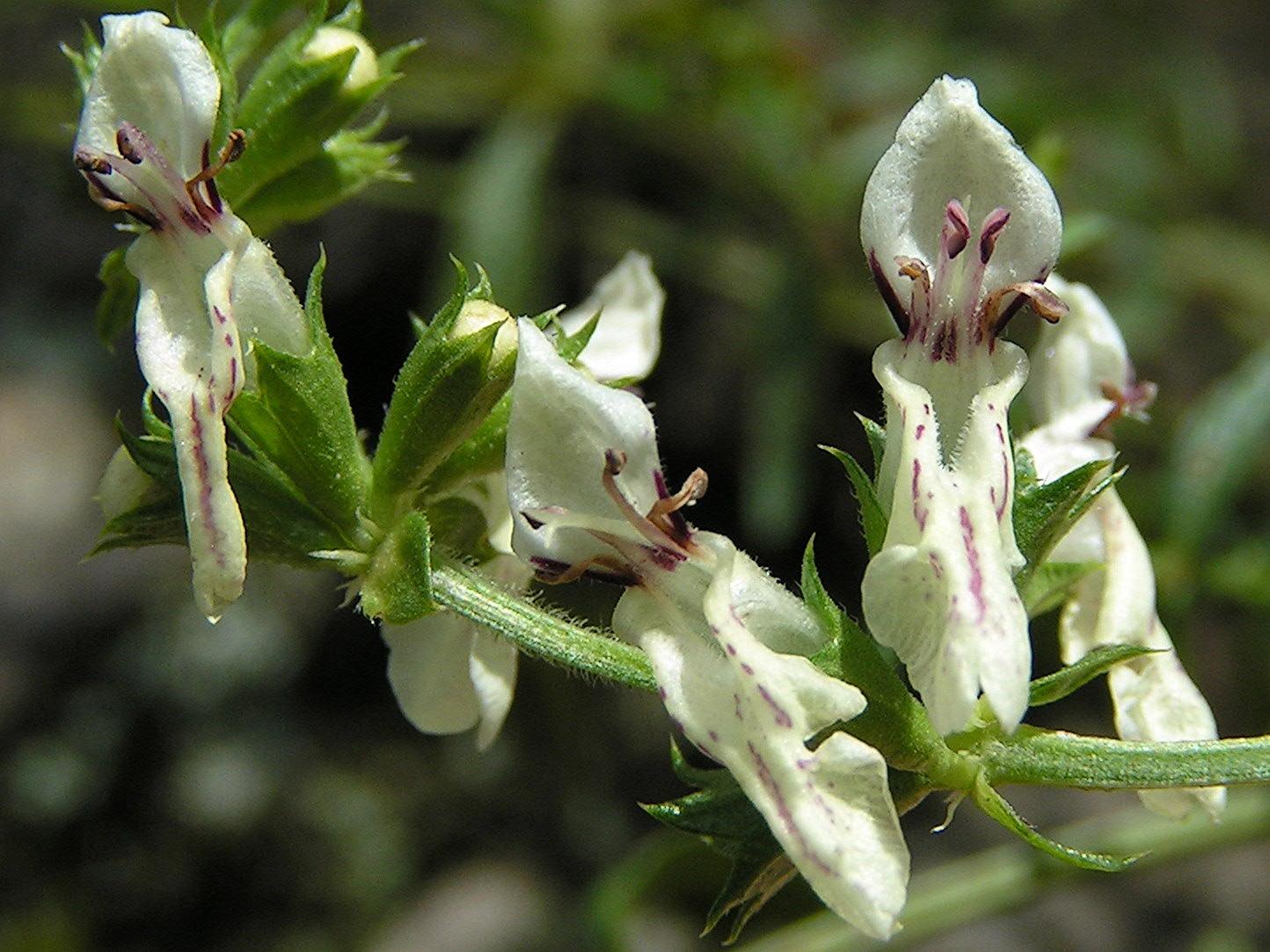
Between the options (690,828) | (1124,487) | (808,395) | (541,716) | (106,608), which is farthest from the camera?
(106,608)

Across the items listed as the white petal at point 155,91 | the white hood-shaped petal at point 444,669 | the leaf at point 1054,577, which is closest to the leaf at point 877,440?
the leaf at point 1054,577

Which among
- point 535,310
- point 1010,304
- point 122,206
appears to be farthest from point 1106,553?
point 535,310

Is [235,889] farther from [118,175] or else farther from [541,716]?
[118,175]

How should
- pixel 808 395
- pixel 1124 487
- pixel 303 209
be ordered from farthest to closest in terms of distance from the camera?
pixel 808 395, pixel 1124 487, pixel 303 209

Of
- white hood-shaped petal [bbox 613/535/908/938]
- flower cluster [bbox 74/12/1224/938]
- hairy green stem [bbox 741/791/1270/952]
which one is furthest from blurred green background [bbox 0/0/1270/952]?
white hood-shaped petal [bbox 613/535/908/938]

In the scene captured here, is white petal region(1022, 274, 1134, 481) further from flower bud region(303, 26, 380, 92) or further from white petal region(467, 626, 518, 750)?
flower bud region(303, 26, 380, 92)

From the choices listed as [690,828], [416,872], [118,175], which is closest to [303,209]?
[118,175]

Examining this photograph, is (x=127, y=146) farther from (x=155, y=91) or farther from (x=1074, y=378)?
(x=1074, y=378)
